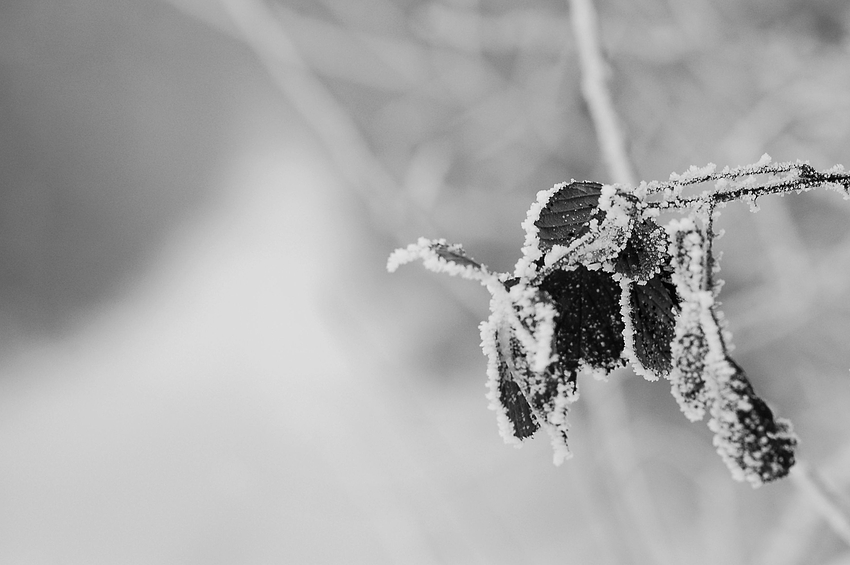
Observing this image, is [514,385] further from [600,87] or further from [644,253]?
[600,87]

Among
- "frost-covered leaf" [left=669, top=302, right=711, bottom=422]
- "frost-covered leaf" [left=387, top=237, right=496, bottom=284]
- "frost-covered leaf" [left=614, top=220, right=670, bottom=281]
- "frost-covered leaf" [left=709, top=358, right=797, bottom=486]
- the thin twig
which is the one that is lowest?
"frost-covered leaf" [left=709, top=358, right=797, bottom=486]

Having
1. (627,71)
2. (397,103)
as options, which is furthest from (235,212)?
(627,71)

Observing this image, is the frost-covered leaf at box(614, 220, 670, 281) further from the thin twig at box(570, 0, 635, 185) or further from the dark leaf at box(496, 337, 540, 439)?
the thin twig at box(570, 0, 635, 185)

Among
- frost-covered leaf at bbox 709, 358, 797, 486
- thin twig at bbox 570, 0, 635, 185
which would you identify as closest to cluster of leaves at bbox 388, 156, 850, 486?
frost-covered leaf at bbox 709, 358, 797, 486

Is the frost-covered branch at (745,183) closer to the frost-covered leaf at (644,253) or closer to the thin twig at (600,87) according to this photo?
the frost-covered leaf at (644,253)

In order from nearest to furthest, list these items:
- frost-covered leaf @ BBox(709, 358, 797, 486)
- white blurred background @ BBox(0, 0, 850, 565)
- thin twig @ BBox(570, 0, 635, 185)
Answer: frost-covered leaf @ BBox(709, 358, 797, 486) → thin twig @ BBox(570, 0, 635, 185) → white blurred background @ BBox(0, 0, 850, 565)

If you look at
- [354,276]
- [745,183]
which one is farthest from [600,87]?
[354,276]

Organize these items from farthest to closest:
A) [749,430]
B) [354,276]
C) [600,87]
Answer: [354,276] → [600,87] → [749,430]
